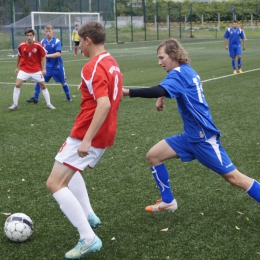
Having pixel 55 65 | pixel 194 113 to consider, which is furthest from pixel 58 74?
pixel 194 113

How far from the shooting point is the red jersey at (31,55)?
1190 centimetres

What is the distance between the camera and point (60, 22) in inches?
1355

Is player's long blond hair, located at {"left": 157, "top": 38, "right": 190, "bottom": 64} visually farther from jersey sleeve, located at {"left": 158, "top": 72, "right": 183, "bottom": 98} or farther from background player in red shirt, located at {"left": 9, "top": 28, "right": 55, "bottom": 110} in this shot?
background player in red shirt, located at {"left": 9, "top": 28, "right": 55, "bottom": 110}

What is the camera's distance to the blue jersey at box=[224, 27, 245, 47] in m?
20.0

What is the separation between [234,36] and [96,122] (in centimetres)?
1700

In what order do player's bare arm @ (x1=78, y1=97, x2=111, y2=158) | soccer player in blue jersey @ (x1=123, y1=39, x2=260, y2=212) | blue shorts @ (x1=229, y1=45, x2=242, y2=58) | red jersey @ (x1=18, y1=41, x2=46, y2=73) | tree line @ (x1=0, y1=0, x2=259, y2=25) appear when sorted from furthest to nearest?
1. tree line @ (x1=0, y1=0, x2=259, y2=25)
2. blue shorts @ (x1=229, y1=45, x2=242, y2=58)
3. red jersey @ (x1=18, y1=41, x2=46, y2=73)
4. soccer player in blue jersey @ (x1=123, y1=39, x2=260, y2=212)
5. player's bare arm @ (x1=78, y1=97, x2=111, y2=158)

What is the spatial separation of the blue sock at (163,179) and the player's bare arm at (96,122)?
1425 mm

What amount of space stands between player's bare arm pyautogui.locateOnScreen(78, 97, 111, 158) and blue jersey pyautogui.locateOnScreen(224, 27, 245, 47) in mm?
16823

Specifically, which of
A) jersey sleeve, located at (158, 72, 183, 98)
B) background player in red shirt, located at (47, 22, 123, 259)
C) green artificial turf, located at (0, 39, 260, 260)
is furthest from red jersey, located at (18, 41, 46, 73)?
background player in red shirt, located at (47, 22, 123, 259)

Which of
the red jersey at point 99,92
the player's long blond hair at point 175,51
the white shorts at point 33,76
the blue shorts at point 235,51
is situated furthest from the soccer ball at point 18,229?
the blue shorts at point 235,51

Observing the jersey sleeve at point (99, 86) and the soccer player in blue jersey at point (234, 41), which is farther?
the soccer player in blue jersey at point (234, 41)

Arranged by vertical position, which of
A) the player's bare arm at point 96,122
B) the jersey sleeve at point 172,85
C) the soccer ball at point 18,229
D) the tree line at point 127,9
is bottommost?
the soccer ball at point 18,229

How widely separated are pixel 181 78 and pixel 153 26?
4625 cm

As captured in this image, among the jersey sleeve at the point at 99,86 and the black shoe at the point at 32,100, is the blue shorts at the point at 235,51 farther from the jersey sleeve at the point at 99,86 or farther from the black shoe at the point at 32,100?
the jersey sleeve at the point at 99,86
